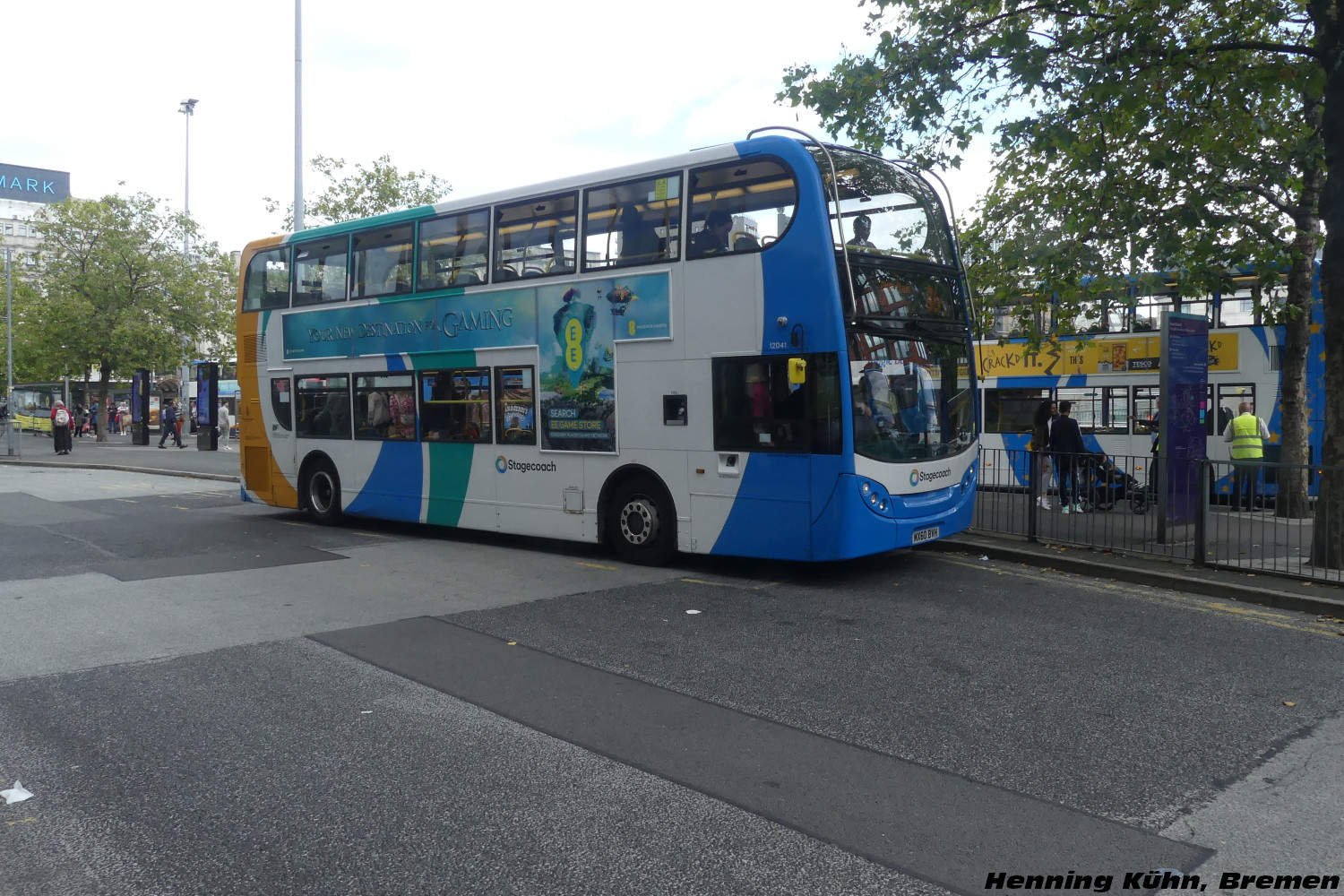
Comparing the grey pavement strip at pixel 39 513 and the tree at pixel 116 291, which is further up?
the tree at pixel 116 291

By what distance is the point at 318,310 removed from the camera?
13555 millimetres

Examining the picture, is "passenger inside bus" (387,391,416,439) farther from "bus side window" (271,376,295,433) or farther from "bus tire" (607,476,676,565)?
"bus tire" (607,476,676,565)

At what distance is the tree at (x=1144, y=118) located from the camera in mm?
9164

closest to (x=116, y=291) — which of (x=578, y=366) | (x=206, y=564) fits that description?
(x=206, y=564)

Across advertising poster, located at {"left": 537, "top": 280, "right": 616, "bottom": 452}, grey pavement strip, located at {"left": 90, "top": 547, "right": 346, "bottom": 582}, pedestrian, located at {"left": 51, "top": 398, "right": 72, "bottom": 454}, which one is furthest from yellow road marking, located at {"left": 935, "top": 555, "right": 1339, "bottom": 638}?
pedestrian, located at {"left": 51, "top": 398, "right": 72, "bottom": 454}

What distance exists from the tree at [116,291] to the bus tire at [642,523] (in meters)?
39.0

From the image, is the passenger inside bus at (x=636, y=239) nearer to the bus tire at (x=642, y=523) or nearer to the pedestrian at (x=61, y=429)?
the bus tire at (x=642, y=523)

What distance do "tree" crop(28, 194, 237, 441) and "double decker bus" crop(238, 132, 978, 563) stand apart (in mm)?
35229

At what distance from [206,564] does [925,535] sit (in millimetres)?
7434

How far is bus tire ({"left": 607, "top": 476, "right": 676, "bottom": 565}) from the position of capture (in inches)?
390

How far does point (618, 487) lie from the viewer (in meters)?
10.4

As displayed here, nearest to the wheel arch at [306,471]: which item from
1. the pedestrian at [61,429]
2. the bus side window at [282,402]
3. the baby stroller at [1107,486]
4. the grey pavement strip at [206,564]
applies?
the bus side window at [282,402]

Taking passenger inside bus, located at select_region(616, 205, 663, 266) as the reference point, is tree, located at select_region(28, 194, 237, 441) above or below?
above

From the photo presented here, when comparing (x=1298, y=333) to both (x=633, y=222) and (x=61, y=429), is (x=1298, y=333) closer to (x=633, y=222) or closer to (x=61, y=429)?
(x=633, y=222)
